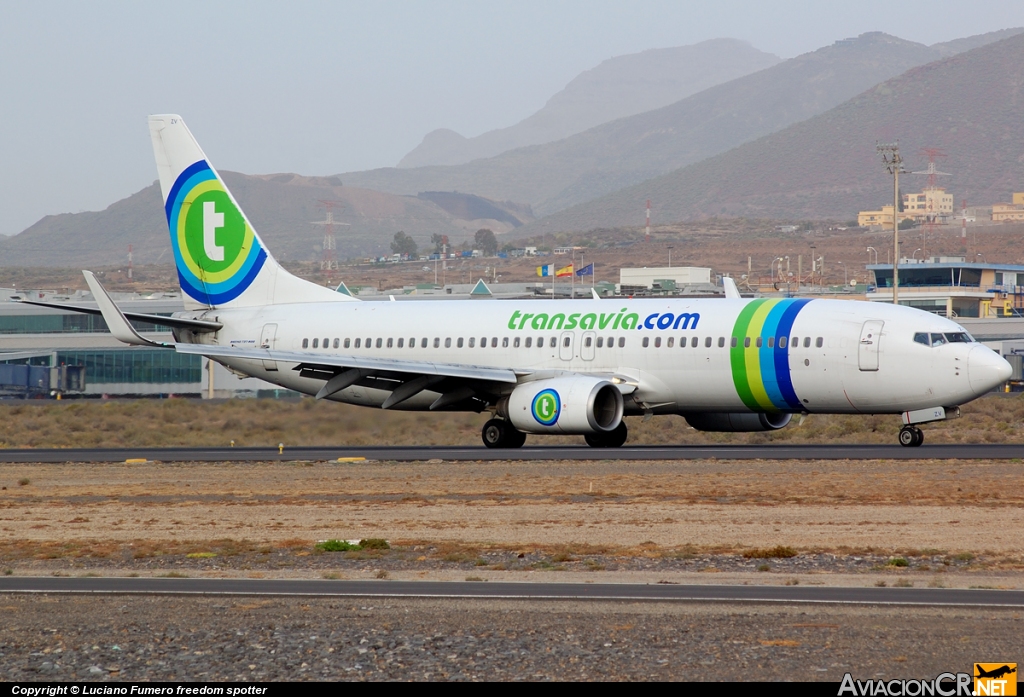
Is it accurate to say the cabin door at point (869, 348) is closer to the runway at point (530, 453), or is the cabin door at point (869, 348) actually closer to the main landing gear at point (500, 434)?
the runway at point (530, 453)

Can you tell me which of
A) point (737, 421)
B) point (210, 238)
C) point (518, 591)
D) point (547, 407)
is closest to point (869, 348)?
point (737, 421)

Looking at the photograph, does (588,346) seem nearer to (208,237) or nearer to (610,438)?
(610,438)

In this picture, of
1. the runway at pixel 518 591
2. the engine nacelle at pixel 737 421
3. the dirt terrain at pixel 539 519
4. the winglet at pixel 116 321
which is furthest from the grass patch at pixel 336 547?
the winglet at pixel 116 321

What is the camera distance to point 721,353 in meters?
32.5

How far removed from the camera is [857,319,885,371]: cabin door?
3105 centimetres

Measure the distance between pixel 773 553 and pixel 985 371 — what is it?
52.3 feet

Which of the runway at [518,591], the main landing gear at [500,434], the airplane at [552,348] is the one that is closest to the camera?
the runway at [518,591]

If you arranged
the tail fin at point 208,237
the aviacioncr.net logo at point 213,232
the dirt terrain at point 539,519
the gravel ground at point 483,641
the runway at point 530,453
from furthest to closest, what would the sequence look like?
the tail fin at point 208,237 → the aviacioncr.net logo at point 213,232 → the runway at point 530,453 → the dirt terrain at point 539,519 → the gravel ground at point 483,641

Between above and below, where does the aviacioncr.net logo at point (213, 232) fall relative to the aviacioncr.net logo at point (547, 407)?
above

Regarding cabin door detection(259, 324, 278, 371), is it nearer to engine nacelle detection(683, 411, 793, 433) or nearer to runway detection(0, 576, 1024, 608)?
engine nacelle detection(683, 411, 793, 433)

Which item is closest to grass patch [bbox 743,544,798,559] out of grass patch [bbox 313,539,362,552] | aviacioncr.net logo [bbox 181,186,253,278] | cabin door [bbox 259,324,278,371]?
grass patch [bbox 313,539,362,552]

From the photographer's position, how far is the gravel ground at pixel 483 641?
10062 mm

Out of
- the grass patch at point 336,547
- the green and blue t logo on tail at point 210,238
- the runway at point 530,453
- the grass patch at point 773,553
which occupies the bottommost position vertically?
the runway at point 530,453

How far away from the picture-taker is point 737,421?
34.7m
